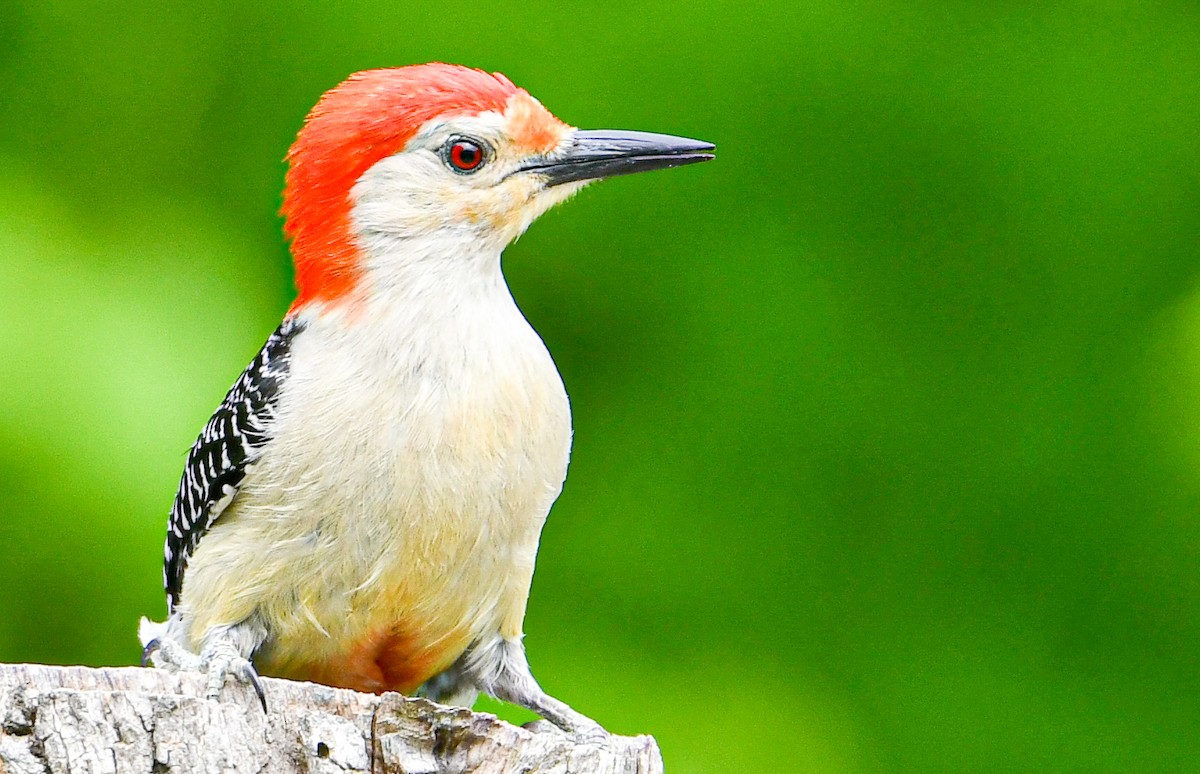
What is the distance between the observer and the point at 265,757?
2.53 meters

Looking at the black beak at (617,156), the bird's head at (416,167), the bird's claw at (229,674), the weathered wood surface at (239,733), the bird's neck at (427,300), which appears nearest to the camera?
the weathered wood surface at (239,733)

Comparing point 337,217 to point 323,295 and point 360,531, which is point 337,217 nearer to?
point 323,295

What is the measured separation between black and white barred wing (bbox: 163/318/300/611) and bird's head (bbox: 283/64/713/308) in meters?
0.19

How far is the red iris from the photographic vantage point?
3477 millimetres

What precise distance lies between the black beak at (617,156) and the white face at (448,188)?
100 mm

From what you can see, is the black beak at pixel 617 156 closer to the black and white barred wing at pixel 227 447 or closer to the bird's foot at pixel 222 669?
the black and white barred wing at pixel 227 447

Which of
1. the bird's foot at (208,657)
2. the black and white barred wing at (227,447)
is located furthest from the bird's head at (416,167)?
the bird's foot at (208,657)

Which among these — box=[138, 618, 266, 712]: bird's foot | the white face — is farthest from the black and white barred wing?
the white face

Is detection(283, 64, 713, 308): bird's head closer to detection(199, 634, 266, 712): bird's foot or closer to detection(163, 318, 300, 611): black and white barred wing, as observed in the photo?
detection(163, 318, 300, 611): black and white barred wing

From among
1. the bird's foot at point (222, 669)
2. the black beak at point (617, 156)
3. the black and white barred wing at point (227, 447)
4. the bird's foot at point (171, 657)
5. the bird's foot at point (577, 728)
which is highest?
the black beak at point (617, 156)

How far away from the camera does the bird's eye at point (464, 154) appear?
348 cm

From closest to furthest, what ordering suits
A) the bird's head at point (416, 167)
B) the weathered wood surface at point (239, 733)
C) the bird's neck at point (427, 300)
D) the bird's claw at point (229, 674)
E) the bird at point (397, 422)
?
the weathered wood surface at point (239, 733)
the bird's claw at point (229, 674)
the bird at point (397, 422)
the bird's neck at point (427, 300)
the bird's head at point (416, 167)

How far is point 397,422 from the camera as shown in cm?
321

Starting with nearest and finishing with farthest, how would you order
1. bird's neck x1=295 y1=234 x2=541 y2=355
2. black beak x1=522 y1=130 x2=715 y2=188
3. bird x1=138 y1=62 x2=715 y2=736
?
bird x1=138 y1=62 x2=715 y2=736 → bird's neck x1=295 y1=234 x2=541 y2=355 → black beak x1=522 y1=130 x2=715 y2=188
